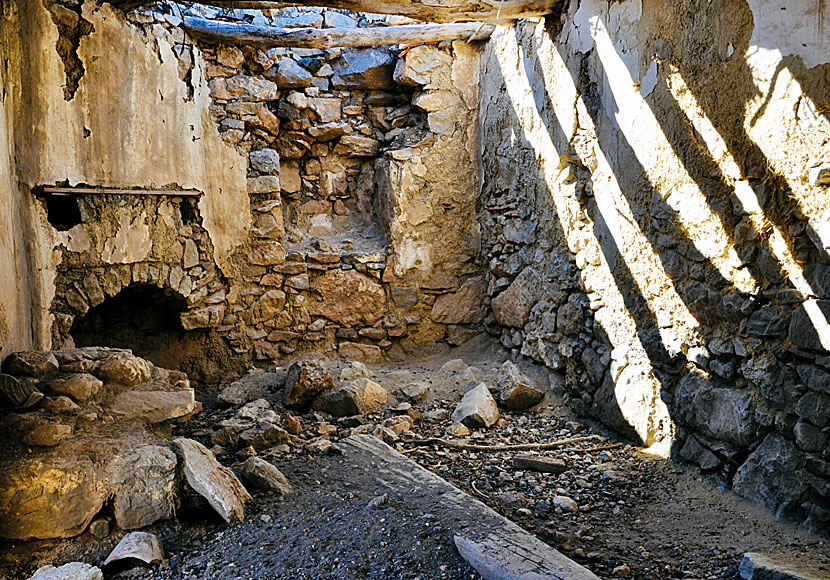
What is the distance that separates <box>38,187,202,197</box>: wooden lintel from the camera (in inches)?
152

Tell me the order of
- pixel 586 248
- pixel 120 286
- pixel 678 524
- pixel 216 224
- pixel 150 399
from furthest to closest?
pixel 216 224 < pixel 120 286 < pixel 586 248 < pixel 150 399 < pixel 678 524

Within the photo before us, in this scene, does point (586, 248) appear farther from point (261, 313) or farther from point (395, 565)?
point (261, 313)

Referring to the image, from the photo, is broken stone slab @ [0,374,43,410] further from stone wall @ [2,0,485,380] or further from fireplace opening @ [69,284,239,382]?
fireplace opening @ [69,284,239,382]

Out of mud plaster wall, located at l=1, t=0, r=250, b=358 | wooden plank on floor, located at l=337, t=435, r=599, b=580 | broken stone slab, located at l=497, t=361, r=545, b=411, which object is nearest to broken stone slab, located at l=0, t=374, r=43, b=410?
mud plaster wall, located at l=1, t=0, r=250, b=358

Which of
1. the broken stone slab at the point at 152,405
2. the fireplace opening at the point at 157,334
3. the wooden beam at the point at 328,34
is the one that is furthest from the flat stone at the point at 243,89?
the broken stone slab at the point at 152,405

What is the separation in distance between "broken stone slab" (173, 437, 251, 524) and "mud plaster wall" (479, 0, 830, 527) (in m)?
2.13

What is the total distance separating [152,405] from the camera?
3064mm

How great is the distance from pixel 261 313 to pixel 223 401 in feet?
3.86

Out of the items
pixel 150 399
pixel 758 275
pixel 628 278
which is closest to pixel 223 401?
pixel 150 399

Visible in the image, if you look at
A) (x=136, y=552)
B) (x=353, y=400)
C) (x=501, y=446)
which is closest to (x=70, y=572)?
(x=136, y=552)

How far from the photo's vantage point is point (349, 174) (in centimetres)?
588

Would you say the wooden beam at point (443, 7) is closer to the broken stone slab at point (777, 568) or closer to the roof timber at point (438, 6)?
the roof timber at point (438, 6)

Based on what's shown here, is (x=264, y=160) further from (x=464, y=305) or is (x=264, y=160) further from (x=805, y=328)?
(x=805, y=328)

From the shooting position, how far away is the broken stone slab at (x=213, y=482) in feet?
8.85
